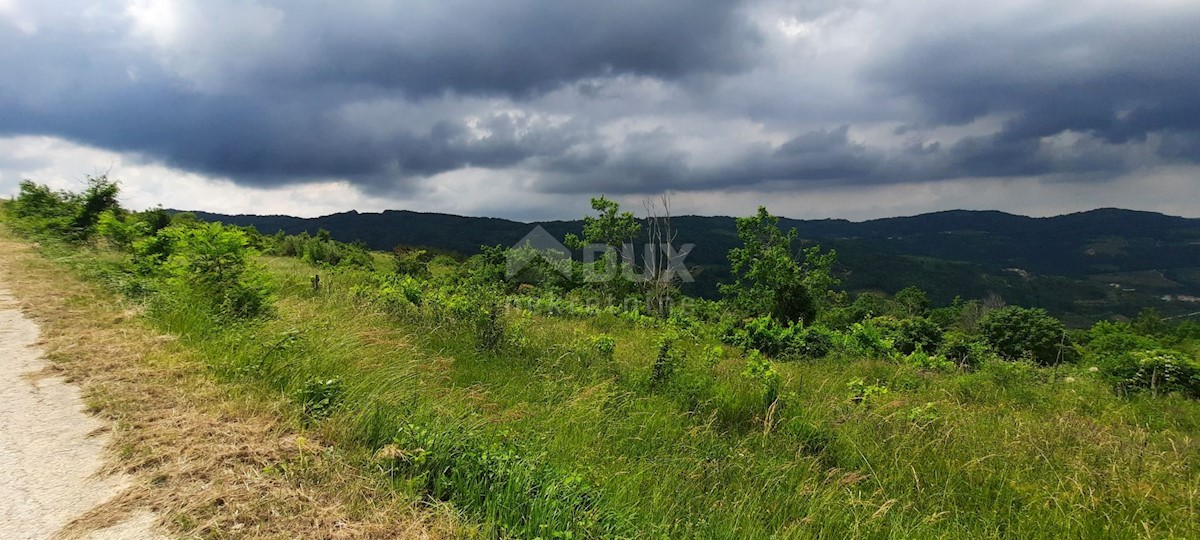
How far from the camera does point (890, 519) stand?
3.57 metres

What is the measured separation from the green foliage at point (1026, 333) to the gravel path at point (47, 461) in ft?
94.0

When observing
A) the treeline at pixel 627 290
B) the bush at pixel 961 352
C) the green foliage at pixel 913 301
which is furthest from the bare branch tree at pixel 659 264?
the green foliage at pixel 913 301

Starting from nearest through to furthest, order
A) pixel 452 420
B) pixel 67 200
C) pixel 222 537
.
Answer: pixel 222 537 < pixel 452 420 < pixel 67 200

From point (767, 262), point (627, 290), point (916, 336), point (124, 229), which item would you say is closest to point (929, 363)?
point (916, 336)

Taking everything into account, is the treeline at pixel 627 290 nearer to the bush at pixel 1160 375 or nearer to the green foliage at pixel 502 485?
the bush at pixel 1160 375

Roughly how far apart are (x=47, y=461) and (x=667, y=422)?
4.33 meters

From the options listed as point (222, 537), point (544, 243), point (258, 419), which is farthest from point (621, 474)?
point (544, 243)

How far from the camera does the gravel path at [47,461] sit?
229cm

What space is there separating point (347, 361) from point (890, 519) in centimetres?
479

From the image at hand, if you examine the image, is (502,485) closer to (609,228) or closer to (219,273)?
(219,273)

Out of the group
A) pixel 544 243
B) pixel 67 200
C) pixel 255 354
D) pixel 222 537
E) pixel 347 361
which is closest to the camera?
pixel 222 537

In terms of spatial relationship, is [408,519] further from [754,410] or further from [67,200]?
[67,200]

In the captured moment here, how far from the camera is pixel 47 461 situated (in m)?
2.77

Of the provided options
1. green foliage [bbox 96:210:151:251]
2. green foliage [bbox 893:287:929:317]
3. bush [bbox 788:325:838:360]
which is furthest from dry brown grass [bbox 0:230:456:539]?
green foliage [bbox 893:287:929:317]
